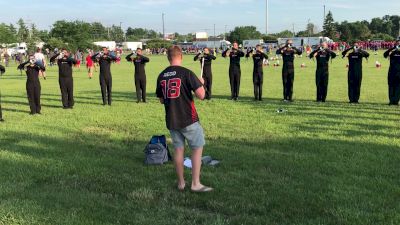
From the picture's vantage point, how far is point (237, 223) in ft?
16.2

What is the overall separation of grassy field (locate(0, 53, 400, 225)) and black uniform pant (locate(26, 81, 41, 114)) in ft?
2.81

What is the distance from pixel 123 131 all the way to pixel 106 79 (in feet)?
17.2

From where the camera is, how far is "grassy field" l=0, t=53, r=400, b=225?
205 inches

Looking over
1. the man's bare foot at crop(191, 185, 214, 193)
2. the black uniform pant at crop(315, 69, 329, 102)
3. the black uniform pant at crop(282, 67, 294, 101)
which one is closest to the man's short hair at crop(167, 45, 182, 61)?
the man's bare foot at crop(191, 185, 214, 193)

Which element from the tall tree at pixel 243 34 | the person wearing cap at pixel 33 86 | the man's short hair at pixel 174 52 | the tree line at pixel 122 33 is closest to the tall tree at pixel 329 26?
the tree line at pixel 122 33

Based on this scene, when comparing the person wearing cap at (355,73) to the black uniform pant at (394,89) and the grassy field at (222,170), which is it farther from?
the grassy field at (222,170)

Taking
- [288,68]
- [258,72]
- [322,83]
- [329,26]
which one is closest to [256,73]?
[258,72]

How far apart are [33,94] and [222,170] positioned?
29.2ft

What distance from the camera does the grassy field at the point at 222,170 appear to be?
522cm

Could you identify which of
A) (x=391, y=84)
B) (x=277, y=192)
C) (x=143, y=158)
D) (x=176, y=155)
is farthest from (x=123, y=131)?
(x=391, y=84)

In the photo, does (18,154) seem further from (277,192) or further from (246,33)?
(246,33)

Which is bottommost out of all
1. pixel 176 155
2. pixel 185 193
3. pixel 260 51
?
pixel 185 193

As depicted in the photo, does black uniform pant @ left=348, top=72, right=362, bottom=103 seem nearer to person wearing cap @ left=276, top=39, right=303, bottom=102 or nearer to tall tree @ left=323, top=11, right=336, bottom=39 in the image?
person wearing cap @ left=276, top=39, right=303, bottom=102

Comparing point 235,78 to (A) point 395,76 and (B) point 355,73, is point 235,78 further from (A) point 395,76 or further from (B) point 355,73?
(A) point 395,76
